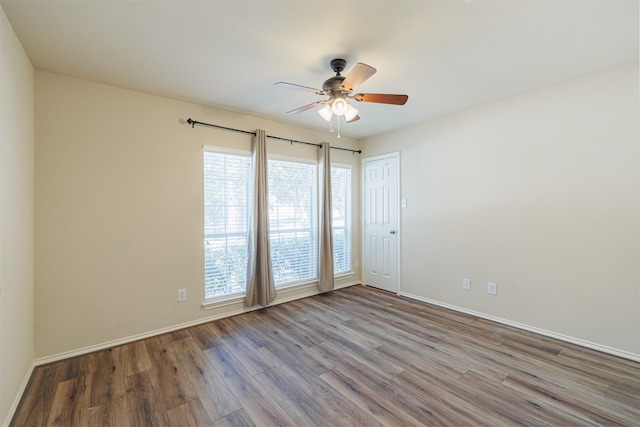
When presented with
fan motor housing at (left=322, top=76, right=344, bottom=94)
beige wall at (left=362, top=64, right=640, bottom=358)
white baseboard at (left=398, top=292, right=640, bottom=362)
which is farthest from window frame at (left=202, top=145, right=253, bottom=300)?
white baseboard at (left=398, top=292, right=640, bottom=362)

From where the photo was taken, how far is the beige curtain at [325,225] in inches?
165

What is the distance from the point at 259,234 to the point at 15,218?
2.11 meters

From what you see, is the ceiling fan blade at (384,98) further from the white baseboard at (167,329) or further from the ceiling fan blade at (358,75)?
the white baseboard at (167,329)

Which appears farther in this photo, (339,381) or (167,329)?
(167,329)

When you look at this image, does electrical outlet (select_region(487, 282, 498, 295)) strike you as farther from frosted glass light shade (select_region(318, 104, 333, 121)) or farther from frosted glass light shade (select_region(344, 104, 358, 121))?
frosted glass light shade (select_region(318, 104, 333, 121))

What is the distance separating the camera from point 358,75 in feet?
6.52

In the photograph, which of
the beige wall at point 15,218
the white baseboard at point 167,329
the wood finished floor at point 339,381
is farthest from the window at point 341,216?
the beige wall at point 15,218

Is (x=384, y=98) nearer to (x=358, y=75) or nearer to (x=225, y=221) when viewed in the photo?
(x=358, y=75)

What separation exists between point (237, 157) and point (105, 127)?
133cm

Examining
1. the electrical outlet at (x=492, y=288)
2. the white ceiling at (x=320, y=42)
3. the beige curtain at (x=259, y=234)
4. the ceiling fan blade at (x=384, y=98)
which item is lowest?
the electrical outlet at (x=492, y=288)

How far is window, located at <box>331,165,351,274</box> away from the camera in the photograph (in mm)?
4582

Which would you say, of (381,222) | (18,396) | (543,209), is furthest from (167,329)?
(543,209)

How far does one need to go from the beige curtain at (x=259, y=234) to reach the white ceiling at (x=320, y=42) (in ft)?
2.74

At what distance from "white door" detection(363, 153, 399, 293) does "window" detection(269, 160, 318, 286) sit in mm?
1014
